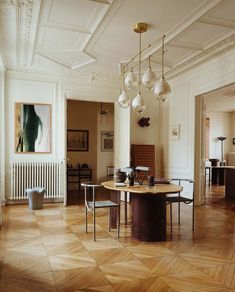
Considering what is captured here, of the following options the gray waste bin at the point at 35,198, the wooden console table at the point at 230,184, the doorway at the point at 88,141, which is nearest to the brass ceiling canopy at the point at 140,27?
the gray waste bin at the point at 35,198

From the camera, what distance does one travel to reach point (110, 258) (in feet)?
10.7

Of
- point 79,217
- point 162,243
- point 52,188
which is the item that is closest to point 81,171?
point 52,188

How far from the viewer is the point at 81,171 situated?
9391 mm

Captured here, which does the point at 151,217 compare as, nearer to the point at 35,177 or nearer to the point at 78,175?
the point at 35,177

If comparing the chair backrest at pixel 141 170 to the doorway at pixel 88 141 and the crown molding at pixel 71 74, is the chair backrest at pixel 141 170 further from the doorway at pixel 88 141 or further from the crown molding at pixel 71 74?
the doorway at pixel 88 141

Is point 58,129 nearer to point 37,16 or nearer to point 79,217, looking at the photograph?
point 79,217

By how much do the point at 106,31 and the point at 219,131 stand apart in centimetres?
874

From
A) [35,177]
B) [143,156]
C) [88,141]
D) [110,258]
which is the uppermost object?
[88,141]

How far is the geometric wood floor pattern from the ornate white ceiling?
3104mm

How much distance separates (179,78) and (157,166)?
2340 millimetres

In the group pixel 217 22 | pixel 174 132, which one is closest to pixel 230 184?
pixel 174 132

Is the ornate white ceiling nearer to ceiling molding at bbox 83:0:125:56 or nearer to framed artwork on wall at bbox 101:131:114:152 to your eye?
ceiling molding at bbox 83:0:125:56

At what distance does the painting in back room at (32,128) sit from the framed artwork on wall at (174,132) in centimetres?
302

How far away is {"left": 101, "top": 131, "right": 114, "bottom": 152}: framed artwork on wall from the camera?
966cm
